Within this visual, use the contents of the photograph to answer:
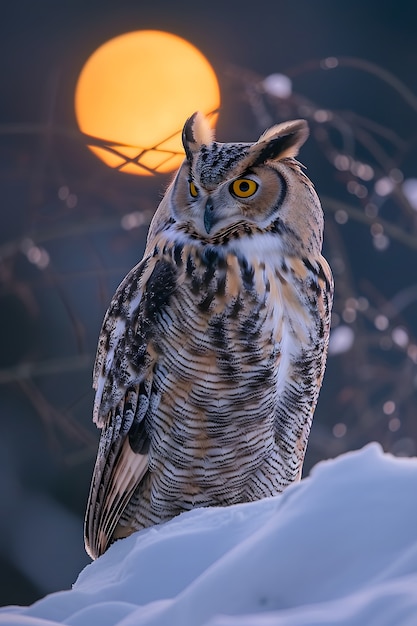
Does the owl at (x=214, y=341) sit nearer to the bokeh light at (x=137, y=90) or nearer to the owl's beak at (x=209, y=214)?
the owl's beak at (x=209, y=214)

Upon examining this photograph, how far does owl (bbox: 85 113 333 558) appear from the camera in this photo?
1293 millimetres

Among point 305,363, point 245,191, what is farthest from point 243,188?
point 305,363

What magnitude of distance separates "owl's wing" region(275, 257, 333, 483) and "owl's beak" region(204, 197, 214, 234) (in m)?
0.17

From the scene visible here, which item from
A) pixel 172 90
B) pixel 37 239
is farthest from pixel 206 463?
pixel 172 90

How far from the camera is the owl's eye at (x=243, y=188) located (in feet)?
4.26

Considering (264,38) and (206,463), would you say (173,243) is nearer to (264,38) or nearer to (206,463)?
(206,463)

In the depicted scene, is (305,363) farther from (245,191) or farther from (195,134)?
(195,134)

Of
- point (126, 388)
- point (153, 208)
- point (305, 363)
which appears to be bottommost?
point (153, 208)

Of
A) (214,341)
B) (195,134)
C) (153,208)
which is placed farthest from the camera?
(153,208)

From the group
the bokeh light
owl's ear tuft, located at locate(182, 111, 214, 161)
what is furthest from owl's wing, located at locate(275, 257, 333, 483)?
the bokeh light

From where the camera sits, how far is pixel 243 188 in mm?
1304

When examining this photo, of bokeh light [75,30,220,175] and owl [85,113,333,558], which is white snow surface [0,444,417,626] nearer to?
owl [85,113,333,558]

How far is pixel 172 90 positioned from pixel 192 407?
1318 mm

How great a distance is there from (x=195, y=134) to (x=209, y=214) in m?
0.18
